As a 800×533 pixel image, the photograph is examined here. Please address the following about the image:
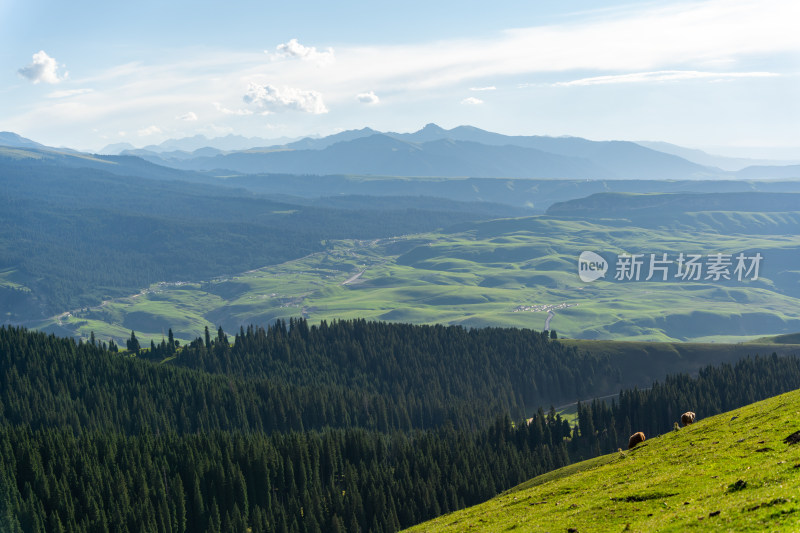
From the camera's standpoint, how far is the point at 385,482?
165500 mm

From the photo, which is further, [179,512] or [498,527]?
[179,512]

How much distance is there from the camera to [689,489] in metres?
57.7

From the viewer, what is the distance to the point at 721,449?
231ft

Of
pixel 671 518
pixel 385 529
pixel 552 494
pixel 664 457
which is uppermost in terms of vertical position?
pixel 671 518

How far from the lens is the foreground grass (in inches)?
1726

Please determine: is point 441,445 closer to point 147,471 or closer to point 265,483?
point 265,483

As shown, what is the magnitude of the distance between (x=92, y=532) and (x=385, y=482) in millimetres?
61603

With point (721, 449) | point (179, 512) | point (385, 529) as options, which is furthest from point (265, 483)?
point (721, 449)

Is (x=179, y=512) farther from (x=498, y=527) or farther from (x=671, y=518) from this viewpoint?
(x=671, y=518)

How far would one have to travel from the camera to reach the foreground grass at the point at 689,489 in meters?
43.8

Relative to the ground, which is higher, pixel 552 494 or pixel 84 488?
pixel 552 494

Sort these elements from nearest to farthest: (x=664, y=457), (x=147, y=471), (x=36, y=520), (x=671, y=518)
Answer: (x=671, y=518), (x=664, y=457), (x=36, y=520), (x=147, y=471)

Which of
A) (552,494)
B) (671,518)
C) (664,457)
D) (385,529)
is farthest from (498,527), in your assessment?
(385,529)

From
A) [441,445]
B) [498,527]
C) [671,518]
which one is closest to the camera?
[671,518]
